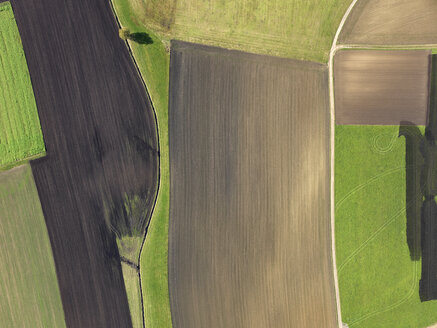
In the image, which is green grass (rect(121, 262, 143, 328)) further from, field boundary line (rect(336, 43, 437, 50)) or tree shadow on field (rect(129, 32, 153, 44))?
field boundary line (rect(336, 43, 437, 50))

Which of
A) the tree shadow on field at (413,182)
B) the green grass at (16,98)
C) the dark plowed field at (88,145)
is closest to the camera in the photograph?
the tree shadow on field at (413,182)

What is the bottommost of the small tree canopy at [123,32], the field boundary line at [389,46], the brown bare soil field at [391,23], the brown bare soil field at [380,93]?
the brown bare soil field at [380,93]

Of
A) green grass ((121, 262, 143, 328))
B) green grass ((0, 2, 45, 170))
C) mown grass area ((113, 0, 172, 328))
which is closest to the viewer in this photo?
mown grass area ((113, 0, 172, 328))

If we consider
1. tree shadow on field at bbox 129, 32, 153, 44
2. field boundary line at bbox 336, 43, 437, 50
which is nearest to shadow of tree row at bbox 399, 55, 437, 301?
field boundary line at bbox 336, 43, 437, 50

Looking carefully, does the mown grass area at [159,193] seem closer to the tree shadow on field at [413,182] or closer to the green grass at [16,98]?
the green grass at [16,98]

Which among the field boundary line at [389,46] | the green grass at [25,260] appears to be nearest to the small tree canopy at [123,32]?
the green grass at [25,260]

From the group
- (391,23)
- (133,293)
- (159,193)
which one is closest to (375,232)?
(391,23)
